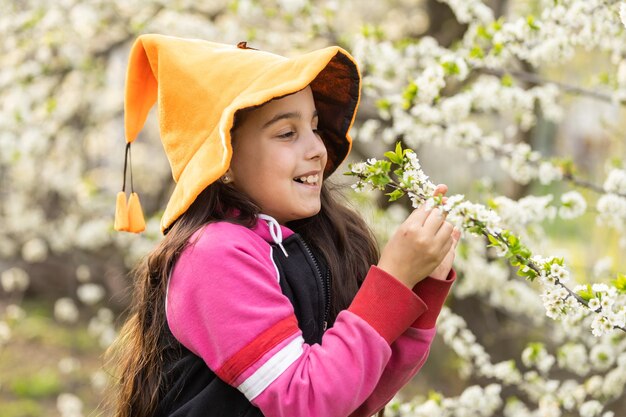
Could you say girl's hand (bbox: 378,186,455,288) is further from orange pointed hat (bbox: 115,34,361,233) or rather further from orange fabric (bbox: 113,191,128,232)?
orange fabric (bbox: 113,191,128,232)

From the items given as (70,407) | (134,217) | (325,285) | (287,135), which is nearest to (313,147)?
(287,135)

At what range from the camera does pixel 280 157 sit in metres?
1.70

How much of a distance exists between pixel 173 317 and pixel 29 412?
4.53 meters

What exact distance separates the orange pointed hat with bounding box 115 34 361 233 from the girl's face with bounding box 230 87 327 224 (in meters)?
0.07

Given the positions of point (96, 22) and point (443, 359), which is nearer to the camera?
point (96, 22)

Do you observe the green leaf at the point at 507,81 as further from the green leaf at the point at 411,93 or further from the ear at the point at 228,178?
the ear at the point at 228,178

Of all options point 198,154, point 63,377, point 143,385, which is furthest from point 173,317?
point 63,377

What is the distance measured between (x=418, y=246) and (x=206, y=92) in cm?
54

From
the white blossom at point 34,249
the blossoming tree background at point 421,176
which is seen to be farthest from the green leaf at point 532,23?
the white blossom at point 34,249

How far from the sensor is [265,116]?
172 cm

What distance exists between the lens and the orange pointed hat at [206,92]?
5.33 feet

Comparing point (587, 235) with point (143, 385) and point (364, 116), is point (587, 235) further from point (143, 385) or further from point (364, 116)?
point (143, 385)

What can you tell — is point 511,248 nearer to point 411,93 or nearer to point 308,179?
point 308,179

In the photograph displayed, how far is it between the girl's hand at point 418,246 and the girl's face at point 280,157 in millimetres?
241
